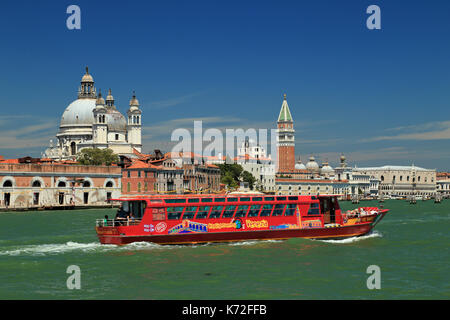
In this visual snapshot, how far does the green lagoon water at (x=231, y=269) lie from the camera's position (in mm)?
18188

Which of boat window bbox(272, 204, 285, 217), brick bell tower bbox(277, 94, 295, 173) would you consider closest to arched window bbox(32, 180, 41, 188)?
boat window bbox(272, 204, 285, 217)

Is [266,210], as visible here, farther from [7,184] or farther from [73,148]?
[73,148]

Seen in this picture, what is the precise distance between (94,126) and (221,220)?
80535 millimetres

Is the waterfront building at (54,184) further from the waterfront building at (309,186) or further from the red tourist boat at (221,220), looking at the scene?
the waterfront building at (309,186)

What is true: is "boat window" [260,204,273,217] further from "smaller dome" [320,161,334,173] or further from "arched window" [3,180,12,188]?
"smaller dome" [320,161,334,173]

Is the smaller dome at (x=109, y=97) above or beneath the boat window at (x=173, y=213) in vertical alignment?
above

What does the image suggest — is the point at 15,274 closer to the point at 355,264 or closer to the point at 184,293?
the point at 184,293

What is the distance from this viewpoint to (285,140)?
584 ft

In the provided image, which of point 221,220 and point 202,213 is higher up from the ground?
point 202,213

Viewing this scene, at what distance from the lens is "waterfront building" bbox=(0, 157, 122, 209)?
7144 cm

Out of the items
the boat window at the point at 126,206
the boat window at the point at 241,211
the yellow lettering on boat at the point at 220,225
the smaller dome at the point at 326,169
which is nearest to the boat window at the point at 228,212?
the boat window at the point at 241,211

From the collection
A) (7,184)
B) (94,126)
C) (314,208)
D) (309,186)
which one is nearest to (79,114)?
(94,126)

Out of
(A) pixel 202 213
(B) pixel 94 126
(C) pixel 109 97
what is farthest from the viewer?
(C) pixel 109 97

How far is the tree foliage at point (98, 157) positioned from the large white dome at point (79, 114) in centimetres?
1960
